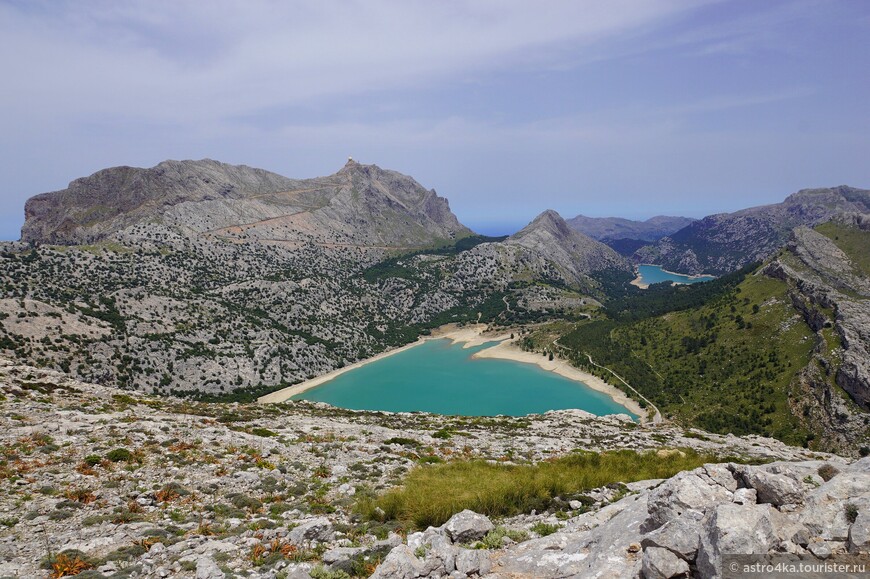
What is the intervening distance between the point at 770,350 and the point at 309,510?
412 ft

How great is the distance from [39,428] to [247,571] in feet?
76.2

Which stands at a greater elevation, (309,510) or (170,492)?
(170,492)

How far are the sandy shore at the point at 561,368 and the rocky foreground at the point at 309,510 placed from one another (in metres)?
83.9

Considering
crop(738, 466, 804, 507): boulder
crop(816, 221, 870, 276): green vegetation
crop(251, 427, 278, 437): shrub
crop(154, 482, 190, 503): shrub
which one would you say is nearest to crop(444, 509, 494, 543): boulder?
crop(738, 466, 804, 507): boulder

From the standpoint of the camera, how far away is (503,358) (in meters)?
163

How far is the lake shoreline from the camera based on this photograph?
114 metres

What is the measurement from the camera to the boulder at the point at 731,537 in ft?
30.1

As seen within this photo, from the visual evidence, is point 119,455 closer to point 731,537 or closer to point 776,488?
point 731,537

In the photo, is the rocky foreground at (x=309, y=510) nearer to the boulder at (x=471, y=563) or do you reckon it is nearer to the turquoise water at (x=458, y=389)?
the boulder at (x=471, y=563)

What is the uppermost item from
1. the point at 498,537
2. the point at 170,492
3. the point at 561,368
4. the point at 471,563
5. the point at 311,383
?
the point at 471,563

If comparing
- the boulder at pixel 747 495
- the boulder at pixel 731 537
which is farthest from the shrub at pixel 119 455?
the boulder at pixel 747 495

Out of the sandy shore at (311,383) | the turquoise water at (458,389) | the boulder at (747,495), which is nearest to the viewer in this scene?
the boulder at (747,495)

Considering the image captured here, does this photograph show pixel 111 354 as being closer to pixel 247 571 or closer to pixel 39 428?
pixel 39 428

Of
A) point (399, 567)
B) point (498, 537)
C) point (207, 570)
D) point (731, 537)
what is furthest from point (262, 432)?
point (731, 537)
